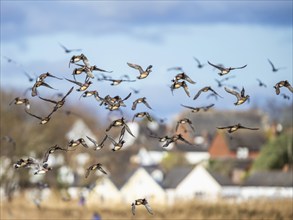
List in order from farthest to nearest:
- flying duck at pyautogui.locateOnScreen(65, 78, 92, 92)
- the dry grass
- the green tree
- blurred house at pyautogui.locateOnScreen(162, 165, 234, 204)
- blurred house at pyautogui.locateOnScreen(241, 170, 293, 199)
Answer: the green tree, blurred house at pyautogui.locateOnScreen(162, 165, 234, 204), blurred house at pyautogui.locateOnScreen(241, 170, 293, 199), the dry grass, flying duck at pyautogui.locateOnScreen(65, 78, 92, 92)

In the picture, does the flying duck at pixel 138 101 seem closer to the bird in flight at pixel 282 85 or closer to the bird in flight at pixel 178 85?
the bird in flight at pixel 178 85

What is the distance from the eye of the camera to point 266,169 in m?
83.3

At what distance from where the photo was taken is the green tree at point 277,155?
8438 cm

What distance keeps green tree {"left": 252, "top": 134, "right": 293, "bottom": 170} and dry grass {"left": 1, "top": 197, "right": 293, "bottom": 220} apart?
1384 inches

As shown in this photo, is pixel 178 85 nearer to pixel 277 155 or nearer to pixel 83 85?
pixel 83 85

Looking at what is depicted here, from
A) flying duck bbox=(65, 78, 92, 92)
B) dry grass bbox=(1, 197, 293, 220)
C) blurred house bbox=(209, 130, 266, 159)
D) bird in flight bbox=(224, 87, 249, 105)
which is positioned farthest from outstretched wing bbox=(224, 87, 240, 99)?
blurred house bbox=(209, 130, 266, 159)

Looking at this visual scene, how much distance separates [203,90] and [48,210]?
91.6 ft

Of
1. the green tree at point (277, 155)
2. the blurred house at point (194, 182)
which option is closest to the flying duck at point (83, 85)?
the blurred house at point (194, 182)

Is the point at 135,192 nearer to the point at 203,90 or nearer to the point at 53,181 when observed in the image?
the point at 53,181

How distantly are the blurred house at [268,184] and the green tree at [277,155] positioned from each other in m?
3.02

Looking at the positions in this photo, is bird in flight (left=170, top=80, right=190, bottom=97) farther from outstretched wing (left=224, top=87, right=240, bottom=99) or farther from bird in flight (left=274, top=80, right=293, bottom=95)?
bird in flight (left=274, top=80, right=293, bottom=95)

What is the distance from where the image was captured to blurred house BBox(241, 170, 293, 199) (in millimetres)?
64444

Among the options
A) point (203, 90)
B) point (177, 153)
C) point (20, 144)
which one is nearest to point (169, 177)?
point (20, 144)

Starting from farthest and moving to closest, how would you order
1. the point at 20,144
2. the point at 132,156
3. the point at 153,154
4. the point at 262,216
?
the point at 153,154 < the point at 132,156 < the point at 20,144 < the point at 262,216
